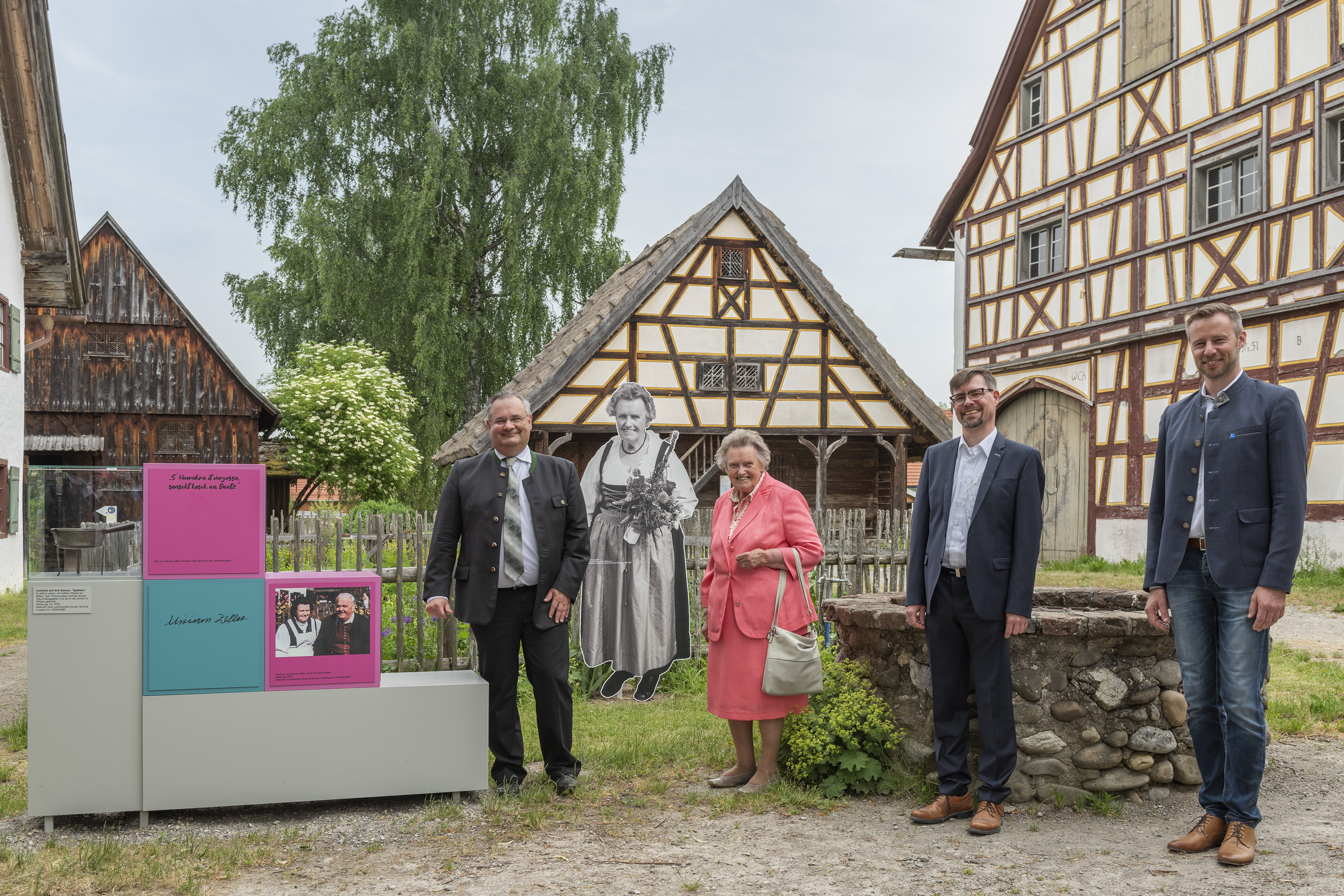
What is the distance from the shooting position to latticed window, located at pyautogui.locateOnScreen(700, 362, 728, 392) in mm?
17062

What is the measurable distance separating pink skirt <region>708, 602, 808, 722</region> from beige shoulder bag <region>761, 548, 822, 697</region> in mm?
43

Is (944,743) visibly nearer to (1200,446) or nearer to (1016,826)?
(1016,826)

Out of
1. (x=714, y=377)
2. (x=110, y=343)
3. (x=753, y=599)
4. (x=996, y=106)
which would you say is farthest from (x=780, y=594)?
(x=110, y=343)

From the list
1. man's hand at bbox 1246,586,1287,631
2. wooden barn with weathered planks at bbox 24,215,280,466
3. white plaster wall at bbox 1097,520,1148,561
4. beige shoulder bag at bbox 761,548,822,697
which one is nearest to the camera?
man's hand at bbox 1246,586,1287,631

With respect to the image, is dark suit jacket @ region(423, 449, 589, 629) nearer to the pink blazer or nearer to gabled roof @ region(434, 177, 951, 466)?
the pink blazer

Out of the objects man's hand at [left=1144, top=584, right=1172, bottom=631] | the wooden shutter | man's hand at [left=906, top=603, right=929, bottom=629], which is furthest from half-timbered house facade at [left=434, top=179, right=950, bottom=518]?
man's hand at [left=1144, top=584, right=1172, bottom=631]

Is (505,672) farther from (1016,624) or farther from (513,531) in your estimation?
(1016,624)

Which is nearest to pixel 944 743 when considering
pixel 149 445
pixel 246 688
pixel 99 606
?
pixel 246 688

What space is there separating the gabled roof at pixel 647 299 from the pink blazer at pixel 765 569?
34.6 ft

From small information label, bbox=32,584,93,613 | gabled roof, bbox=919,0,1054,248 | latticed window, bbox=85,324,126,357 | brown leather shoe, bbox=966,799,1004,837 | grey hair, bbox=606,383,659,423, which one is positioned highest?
gabled roof, bbox=919,0,1054,248

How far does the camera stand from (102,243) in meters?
24.2

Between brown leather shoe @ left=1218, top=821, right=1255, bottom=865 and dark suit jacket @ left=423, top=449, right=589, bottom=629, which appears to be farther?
dark suit jacket @ left=423, top=449, right=589, bottom=629

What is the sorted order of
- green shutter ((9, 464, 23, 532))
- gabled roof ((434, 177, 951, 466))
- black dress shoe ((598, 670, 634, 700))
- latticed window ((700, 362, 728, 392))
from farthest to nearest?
latticed window ((700, 362, 728, 392)) < gabled roof ((434, 177, 951, 466)) < green shutter ((9, 464, 23, 532)) < black dress shoe ((598, 670, 634, 700))

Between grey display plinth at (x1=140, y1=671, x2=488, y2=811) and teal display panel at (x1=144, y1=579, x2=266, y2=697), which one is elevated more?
teal display panel at (x1=144, y1=579, x2=266, y2=697)
